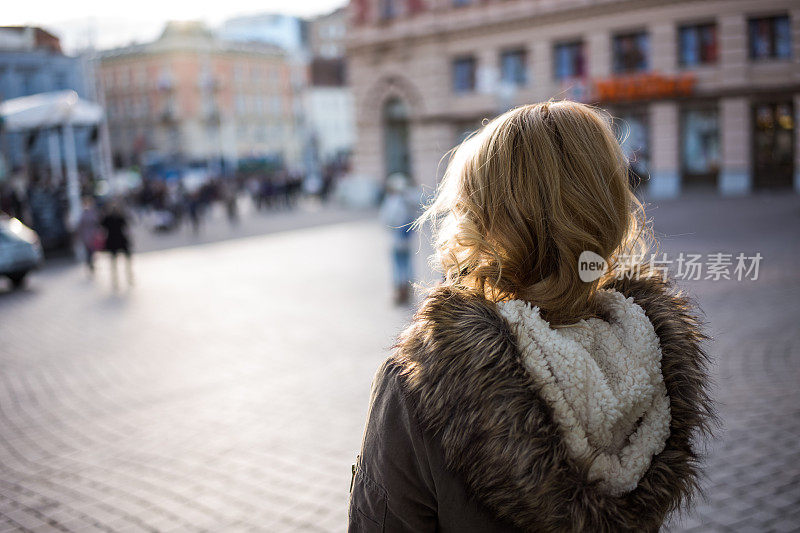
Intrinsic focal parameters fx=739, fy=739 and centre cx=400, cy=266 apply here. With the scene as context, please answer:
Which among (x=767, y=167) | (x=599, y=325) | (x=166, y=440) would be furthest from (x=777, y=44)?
(x=599, y=325)

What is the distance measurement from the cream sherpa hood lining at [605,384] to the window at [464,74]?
31.1m

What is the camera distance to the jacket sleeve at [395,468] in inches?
61.0

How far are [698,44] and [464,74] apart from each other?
31.7ft

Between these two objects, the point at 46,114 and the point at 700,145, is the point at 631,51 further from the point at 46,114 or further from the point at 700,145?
the point at 46,114

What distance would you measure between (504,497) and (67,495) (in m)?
4.39

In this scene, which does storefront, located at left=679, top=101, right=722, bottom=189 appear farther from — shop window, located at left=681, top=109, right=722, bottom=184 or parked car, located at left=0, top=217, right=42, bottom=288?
parked car, located at left=0, top=217, right=42, bottom=288

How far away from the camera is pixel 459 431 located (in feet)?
4.91

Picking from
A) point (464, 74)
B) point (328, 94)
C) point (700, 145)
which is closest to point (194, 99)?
point (328, 94)

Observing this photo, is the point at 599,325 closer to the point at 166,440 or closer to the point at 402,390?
the point at 402,390

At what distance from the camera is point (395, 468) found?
5.11 ft

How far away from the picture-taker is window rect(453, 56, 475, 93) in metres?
31.8

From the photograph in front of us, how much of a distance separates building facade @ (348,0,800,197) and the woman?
18511 millimetres

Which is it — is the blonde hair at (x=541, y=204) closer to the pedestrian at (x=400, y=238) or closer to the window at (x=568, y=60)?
the pedestrian at (x=400, y=238)

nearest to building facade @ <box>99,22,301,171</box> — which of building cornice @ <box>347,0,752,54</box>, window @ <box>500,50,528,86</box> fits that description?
building cornice @ <box>347,0,752,54</box>
